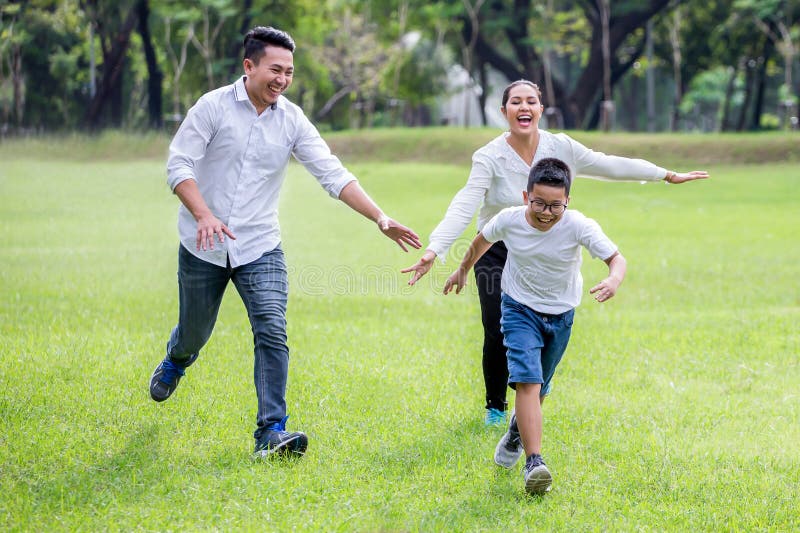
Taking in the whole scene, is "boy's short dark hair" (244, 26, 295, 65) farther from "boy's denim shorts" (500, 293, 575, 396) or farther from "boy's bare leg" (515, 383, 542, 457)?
"boy's bare leg" (515, 383, 542, 457)

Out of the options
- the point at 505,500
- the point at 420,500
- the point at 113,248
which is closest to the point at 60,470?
the point at 420,500

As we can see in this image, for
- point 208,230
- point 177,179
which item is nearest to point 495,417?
point 208,230

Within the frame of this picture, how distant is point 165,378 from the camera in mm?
6312

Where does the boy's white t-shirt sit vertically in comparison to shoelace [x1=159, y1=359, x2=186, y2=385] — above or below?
above

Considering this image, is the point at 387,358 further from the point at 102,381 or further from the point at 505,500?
the point at 505,500

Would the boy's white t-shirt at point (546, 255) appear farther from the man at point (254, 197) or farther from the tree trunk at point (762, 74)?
the tree trunk at point (762, 74)

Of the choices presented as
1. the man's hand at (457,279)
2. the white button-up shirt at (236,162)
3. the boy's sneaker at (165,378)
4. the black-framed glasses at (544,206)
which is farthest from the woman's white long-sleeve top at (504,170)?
the boy's sneaker at (165,378)

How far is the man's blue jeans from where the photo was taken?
5.52 metres

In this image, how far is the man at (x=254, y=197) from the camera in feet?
18.1

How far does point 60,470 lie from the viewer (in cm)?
527

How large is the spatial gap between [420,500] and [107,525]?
140 centimetres

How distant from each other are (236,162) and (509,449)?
209 cm

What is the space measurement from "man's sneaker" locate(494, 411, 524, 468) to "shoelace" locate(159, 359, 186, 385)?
80.0 inches

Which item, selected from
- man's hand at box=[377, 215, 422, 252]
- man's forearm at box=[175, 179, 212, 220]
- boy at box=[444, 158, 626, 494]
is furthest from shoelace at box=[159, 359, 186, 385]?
boy at box=[444, 158, 626, 494]
